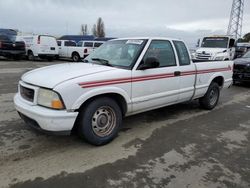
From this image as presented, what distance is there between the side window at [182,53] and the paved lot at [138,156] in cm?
128

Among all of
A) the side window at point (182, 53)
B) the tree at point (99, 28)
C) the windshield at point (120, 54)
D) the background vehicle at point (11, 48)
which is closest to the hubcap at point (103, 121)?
the windshield at point (120, 54)

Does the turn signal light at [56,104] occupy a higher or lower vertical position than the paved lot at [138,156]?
higher

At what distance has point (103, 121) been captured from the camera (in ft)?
13.6

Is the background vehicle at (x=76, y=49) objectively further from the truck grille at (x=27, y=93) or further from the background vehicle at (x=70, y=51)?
the truck grille at (x=27, y=93)

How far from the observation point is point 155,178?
327cm

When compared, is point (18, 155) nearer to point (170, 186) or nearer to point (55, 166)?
point (55, 166)

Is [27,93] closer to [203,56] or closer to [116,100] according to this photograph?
[116,100]

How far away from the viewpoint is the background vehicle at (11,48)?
57.9 feet

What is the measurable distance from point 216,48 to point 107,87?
1358cm

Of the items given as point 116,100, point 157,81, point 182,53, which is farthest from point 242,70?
point 116,100

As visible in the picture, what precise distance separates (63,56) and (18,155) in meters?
19.0

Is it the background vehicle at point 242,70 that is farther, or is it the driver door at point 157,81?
the background vehicle at point 242,70

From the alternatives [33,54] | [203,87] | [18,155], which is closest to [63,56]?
[33,54]

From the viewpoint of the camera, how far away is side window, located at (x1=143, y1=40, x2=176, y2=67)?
486 cm
